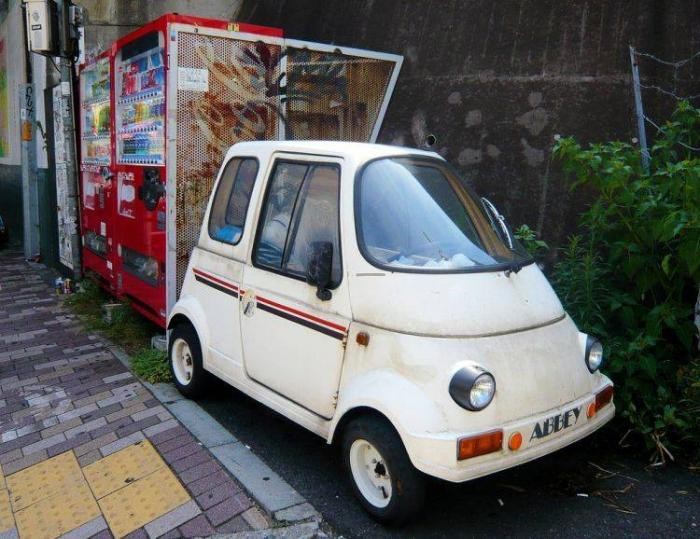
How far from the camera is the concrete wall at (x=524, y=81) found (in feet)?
17.4

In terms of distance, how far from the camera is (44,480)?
12.4ft

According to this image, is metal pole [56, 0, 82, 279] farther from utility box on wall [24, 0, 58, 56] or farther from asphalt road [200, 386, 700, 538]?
asphalt road [200, 386, 700, 538]

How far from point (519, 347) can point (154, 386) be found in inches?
122

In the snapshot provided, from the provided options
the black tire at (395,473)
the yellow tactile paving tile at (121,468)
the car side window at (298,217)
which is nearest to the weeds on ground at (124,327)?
the yellow tactile paving tile at (121,468)

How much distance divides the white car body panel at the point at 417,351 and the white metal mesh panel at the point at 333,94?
203cm

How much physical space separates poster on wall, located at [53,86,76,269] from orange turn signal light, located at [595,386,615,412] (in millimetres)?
6785

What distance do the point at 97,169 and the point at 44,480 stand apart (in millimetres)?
4360

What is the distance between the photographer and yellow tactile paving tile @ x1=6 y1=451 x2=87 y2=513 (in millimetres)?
3611

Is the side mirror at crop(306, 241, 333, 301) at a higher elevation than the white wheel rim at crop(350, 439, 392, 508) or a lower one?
higher

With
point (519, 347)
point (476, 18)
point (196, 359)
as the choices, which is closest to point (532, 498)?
point (519, 347)

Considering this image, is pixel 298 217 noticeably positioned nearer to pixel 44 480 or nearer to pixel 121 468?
pixel 121 468

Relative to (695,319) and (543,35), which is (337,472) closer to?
(695,319)

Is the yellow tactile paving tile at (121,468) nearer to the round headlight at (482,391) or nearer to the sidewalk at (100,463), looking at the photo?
the sidewalk at (100,463)

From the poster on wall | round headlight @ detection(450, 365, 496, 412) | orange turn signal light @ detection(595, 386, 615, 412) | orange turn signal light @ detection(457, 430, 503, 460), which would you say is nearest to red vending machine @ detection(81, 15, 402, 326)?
the poster on wall
